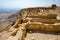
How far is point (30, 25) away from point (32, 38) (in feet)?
3.99

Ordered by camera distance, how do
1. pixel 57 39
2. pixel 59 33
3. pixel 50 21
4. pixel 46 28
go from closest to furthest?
pixel 57 39
pixel 59 33
pixel 46 28
pixel 50 21

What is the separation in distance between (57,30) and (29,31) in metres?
1.37

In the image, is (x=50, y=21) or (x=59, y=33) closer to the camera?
(x=59, y=33)

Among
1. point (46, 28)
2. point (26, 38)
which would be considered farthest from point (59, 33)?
point (26, 38)

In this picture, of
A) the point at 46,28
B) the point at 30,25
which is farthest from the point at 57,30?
the point at 30,25

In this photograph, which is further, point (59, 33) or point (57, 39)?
point (59, 33)

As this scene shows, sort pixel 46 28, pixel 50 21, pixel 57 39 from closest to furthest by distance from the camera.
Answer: pixel 57 39 → pixel 46 28 → pixel 50 21

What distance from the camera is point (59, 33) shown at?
17.7 feet

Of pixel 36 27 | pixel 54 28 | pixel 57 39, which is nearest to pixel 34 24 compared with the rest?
pixel 36 27

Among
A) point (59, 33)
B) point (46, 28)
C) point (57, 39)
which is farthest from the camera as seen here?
point (46, 28)

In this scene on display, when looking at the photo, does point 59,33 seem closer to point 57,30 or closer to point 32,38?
point 57,30

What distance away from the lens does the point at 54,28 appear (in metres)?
5.55

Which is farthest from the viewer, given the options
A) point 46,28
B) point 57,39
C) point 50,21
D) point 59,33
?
point 50,21

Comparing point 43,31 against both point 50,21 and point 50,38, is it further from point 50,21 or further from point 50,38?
point 50,21
